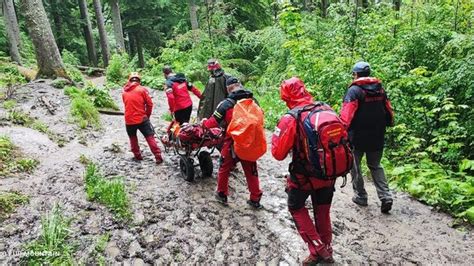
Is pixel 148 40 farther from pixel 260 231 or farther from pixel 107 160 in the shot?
pixel 260 231

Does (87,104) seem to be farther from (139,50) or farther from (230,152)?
(139,50)

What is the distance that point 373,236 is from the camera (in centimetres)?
584

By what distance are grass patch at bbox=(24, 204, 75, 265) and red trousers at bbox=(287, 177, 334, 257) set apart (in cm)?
267

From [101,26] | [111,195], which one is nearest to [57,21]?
[101,26]

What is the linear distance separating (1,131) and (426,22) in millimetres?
12823

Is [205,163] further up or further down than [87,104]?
further down

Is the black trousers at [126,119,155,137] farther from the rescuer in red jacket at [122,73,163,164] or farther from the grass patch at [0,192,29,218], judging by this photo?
the grass patch at [0,192,29,218]

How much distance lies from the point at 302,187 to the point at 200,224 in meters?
1.85

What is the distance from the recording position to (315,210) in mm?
4820

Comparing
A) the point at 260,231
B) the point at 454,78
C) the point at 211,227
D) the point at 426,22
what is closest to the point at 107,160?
the point at 211,227

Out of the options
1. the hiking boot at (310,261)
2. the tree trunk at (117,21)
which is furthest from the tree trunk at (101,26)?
the hiking boot at (310,261)

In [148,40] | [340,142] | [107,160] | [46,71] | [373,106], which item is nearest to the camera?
[340,142]

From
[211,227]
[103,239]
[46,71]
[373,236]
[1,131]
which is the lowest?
[373,236]

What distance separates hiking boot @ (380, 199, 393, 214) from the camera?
6445 millimetres
